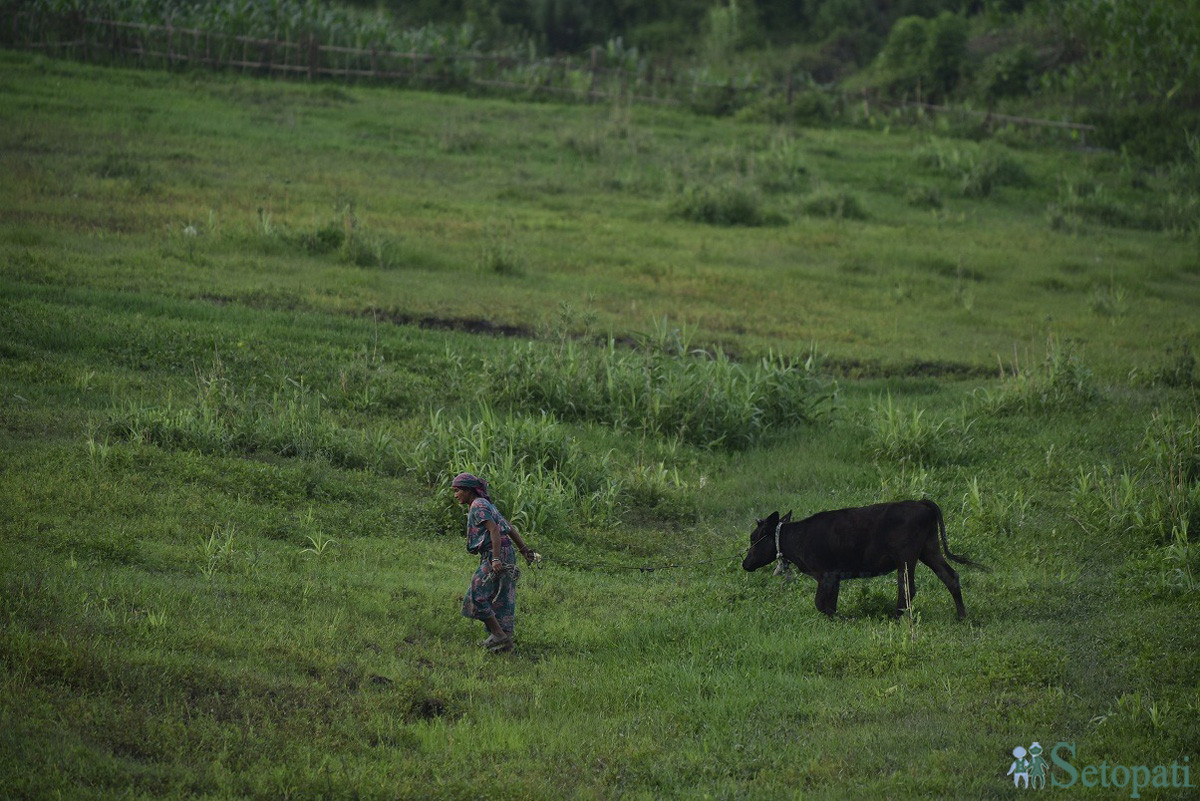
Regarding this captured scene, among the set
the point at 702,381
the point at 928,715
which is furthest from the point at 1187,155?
the point at 928,715

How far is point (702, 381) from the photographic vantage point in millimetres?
14711

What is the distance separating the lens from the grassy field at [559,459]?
7.24 metres

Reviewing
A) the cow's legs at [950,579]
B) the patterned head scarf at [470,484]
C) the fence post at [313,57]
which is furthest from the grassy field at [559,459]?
the fence post at [313,57]

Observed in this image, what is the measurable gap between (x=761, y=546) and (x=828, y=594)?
68cm

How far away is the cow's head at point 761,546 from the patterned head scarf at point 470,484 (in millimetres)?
2249

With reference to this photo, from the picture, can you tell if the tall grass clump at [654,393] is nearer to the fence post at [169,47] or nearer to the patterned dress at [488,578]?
the patterned dress at [488,578]

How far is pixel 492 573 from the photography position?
28.5ft

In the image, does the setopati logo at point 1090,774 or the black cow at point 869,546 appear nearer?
the setopati logo at point 1090,774

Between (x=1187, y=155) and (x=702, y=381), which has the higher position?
(x=1187, y=155)

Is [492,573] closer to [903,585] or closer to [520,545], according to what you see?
[520,545]

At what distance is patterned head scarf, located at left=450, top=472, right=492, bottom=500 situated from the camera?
29.3 feet

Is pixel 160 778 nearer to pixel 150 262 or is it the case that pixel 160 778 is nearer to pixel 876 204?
pixel 150 262

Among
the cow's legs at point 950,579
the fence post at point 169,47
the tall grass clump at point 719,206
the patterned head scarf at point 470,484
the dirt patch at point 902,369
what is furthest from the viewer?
the fence post at point 169,47

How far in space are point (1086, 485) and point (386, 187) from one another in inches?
624
